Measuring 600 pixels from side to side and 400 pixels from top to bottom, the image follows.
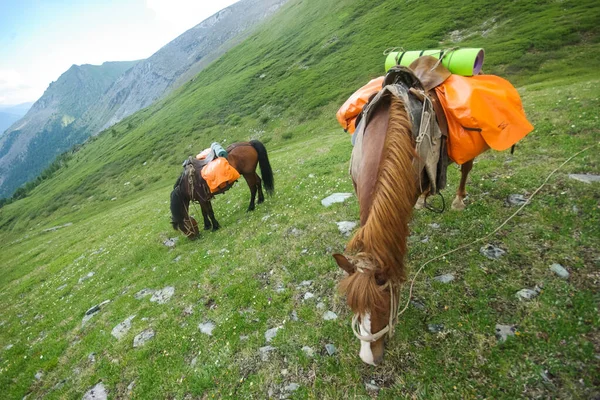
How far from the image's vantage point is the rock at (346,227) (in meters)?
7.23

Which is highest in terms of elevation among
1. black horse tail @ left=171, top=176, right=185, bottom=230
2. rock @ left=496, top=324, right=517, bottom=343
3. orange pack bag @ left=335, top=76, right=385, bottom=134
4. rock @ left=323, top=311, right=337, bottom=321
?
orange pack bag @ left=335, top=76, right=385, bottom=134

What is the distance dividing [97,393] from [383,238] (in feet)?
20.7

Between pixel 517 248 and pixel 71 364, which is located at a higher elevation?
pixel 71 364

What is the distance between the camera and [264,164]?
37.5 ft

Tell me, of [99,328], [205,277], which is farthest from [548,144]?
[99,328]

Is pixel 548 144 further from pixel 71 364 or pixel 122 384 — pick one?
pixel 71 364

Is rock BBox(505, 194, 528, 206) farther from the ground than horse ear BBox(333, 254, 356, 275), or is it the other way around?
horse ear BBox(333, 254, 356, 275)

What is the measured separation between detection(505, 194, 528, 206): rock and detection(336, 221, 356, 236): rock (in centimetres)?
352

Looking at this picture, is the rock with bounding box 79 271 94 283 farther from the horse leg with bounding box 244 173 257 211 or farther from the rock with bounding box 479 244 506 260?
the rock with bounding box 479 244 506 260

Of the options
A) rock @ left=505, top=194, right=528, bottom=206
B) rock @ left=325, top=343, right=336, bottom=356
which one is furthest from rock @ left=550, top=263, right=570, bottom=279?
rock @ left=325, top=343, right=336, bottom=356

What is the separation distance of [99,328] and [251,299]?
4.59m

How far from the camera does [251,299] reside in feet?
20.2

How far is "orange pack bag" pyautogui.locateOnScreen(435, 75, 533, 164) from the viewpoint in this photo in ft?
15.1

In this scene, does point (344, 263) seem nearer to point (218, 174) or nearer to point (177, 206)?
point (218, 174)
